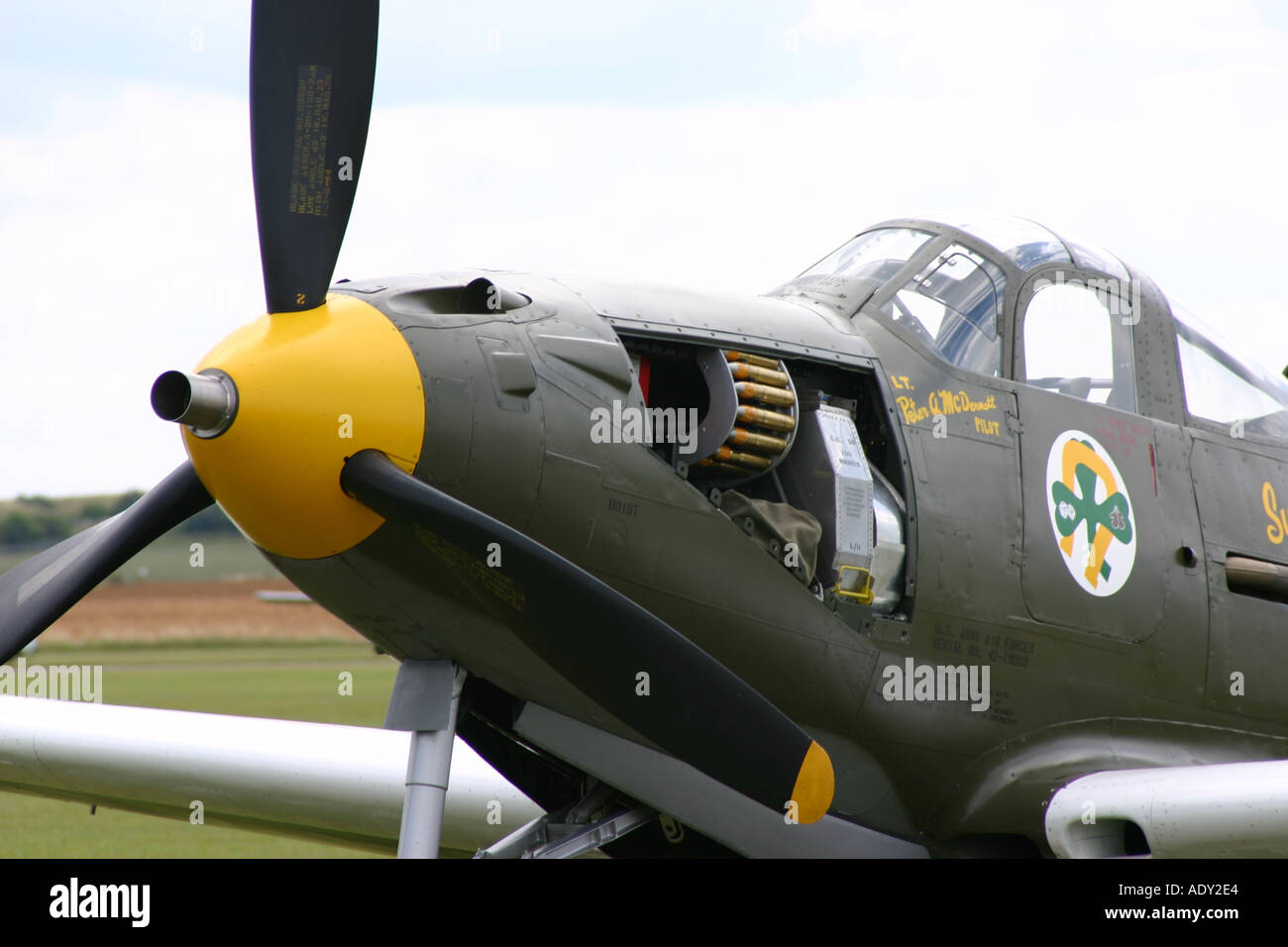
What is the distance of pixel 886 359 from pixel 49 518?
286ft

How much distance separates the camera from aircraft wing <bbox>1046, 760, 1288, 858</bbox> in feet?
17.2

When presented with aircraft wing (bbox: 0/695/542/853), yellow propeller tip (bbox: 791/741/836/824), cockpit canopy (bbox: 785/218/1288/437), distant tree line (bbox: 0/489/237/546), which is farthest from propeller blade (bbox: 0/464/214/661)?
distant tree line (bbox: 0/489/237/546)

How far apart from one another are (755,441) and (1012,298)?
163cm

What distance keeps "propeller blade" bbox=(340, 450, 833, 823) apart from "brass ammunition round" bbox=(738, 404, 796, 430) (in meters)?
0.85

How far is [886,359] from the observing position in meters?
5.73

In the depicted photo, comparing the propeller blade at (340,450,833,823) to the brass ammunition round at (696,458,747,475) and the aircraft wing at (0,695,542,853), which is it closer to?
the brass ammunition round at (696,458,747,475)

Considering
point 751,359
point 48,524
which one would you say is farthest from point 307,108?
point 48,524

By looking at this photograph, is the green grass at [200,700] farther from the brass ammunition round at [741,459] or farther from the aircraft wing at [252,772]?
the brass ammunition round at [741,459]

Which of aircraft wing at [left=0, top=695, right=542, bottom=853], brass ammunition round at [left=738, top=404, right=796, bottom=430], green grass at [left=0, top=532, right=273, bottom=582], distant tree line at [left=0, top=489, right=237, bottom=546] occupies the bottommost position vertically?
Answer: green grass at [left=0, top=532, right=273, bottom=582]

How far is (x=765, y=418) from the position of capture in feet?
17.0

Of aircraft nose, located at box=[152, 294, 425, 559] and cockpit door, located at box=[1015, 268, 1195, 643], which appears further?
cockpit door, located at box=[1015, 268, 1195, 643]

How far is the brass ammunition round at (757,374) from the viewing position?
519 cm
